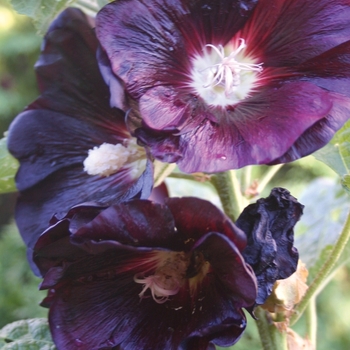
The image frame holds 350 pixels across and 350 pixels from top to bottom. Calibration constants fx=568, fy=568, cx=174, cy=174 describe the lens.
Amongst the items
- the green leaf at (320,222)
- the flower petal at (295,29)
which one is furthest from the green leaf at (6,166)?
the green leaf at (320,222)

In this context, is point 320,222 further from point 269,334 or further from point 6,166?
point 6,166

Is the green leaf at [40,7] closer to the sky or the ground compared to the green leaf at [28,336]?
closer to the sky

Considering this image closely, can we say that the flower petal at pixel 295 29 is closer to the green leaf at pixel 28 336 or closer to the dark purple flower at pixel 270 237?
the dark purple flower at pixel 270 237

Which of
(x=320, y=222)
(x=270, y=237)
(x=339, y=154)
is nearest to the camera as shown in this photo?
(x=270, y=237)

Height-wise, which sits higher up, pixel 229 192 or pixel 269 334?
pixel 229 192

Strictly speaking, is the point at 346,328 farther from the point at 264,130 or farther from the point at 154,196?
the point at 264,130

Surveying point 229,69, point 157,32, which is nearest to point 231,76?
point 229,69

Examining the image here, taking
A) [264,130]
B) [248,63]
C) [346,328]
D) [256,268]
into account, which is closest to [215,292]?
[256,268]

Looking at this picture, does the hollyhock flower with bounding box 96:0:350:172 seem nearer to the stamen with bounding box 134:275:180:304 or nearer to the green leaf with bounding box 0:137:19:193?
the stamen with bounding box 134:275:180:304
